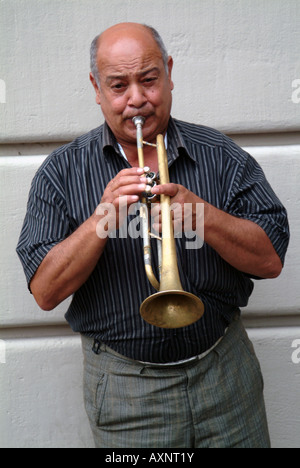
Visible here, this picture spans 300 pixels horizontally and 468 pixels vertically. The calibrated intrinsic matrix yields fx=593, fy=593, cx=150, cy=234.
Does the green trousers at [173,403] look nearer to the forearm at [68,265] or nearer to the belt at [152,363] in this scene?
the belt at [152,363]

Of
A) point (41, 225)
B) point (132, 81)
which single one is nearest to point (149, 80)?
point (132, 81)

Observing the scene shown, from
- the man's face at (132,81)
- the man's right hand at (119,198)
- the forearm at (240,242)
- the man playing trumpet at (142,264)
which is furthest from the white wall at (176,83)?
the man's right hand at (119,198)

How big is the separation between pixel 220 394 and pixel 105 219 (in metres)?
0.77

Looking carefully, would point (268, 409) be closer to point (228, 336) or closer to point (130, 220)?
point (228, 336)

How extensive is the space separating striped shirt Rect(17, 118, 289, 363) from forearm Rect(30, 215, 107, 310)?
0.29 ft

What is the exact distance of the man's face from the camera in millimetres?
1915

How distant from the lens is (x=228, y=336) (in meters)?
2.16

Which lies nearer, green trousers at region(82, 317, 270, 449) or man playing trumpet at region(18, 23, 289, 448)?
man playing trumpet at region(18, 23, 289, 448)

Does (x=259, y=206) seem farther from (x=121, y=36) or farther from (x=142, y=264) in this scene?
(x=121, y=36)

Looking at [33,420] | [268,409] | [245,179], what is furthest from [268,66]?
[33,420]

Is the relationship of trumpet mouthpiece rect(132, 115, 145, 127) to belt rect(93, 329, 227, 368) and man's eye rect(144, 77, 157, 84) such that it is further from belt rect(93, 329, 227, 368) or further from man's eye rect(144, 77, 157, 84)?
belt rect(93, 329, 227, 368)

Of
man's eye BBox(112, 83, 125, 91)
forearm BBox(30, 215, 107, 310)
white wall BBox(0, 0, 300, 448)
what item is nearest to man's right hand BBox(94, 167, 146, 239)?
forearm BBox(30, 215, 107, 310)

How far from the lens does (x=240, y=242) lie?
189 centimetres

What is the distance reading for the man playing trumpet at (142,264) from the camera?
1.93 m
